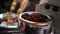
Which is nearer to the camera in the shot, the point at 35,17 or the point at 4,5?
the point at 35,17

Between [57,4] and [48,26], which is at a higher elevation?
[57,4]

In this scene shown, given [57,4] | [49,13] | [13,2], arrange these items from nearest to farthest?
[57,4]
[49,13]
[13,2]

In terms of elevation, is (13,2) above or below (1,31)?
above

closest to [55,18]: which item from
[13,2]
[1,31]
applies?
[1,31]

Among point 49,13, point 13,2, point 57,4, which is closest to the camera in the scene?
point 57,4

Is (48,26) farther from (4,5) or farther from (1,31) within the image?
(4,5)

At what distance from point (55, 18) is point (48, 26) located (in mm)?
75

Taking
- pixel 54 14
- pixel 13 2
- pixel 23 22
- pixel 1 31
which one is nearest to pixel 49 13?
pixel 54 14

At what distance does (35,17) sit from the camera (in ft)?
2.06

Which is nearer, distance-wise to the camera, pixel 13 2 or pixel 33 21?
pixel 33 21

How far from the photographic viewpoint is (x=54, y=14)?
0.63 m

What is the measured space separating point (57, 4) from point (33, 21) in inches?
5.3

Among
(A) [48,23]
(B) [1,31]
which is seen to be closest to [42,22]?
(A) [48,23]

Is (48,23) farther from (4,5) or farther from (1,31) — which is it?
(4,5)
